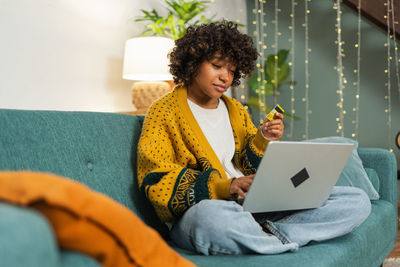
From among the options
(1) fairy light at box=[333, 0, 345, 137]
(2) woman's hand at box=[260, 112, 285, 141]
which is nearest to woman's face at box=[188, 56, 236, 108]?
(2) woman's hand at box=[260, 112, 285, 141]

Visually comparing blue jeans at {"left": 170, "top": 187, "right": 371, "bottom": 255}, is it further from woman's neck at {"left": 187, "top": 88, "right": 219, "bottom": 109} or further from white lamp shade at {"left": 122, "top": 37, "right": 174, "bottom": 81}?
white lamp shade at {"left": 122, "top": 37, "right": 174, "bottom": 81}

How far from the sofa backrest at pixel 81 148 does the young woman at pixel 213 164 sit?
67 millimetres

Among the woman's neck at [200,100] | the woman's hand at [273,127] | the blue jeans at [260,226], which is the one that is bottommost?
the blue jeans at [260,226]

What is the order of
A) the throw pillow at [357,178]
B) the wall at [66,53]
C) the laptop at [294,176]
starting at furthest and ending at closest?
the wall at [66,53]
the throw pillow at [357,178]
the laptop at [294,176]

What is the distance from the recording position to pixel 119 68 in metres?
2.91

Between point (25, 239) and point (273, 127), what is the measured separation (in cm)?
110

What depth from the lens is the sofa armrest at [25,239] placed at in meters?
0.36

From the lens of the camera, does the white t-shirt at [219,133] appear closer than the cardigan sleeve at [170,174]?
No

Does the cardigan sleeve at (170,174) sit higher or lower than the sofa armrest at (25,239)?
lower

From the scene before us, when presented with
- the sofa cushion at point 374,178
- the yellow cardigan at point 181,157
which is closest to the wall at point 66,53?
the yellow cardigan at point 181,157

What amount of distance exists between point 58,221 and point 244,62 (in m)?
1.20

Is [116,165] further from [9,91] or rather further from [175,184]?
[9,91]

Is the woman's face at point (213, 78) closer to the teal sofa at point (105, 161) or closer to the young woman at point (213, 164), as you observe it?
the young woman at point (213, 164)

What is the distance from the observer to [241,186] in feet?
3.64
